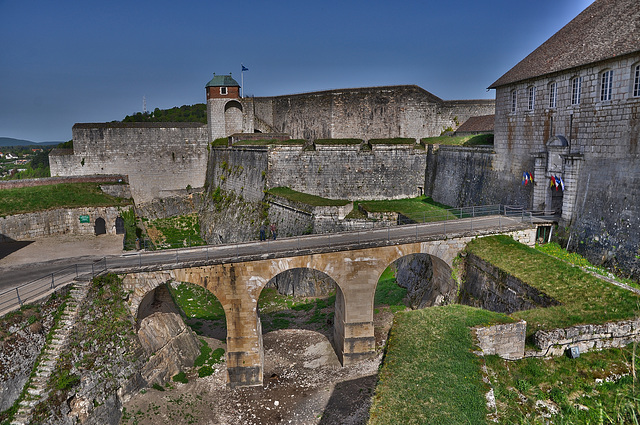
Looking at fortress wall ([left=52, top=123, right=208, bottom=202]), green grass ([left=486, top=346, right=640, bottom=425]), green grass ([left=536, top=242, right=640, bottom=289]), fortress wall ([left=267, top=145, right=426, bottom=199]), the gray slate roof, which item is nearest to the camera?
green grass ([left=486, top=346, right=640, bottom=425])

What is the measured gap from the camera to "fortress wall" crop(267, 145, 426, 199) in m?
31.9

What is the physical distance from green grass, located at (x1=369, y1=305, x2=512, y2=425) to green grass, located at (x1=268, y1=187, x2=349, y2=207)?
1405 centimetres

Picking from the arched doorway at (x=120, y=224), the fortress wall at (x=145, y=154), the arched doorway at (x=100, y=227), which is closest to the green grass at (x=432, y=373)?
the arched doorway at (x=120, y=224)

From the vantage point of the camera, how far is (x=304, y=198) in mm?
28406

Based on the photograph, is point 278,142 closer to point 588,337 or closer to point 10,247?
point 10,247

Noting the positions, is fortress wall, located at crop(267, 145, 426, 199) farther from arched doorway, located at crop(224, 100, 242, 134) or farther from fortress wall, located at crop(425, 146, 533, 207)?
arched doorway, located at crop(224, 100, 242, 134)

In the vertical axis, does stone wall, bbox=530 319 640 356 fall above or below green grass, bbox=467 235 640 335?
below

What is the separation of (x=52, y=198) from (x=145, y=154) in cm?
1032

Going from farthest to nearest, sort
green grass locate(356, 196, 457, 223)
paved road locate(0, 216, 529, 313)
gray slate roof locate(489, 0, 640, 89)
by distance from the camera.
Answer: green grass locate(356, 196, 457, 223), paved road locate(0, 216, 529, 313), gray slate roof locate(489, 0, 640, 89)

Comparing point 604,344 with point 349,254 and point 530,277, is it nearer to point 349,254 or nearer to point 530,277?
point 530,277

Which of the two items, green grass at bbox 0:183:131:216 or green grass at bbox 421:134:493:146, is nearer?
green grass at bbox 0:183:131:216

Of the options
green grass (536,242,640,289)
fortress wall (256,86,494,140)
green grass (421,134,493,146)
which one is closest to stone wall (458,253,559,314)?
green grass (536,242,640,289)

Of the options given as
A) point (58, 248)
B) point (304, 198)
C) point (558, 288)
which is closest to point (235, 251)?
point (304, 198)

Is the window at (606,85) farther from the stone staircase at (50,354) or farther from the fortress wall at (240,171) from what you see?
the fortress wall at (240,171)
